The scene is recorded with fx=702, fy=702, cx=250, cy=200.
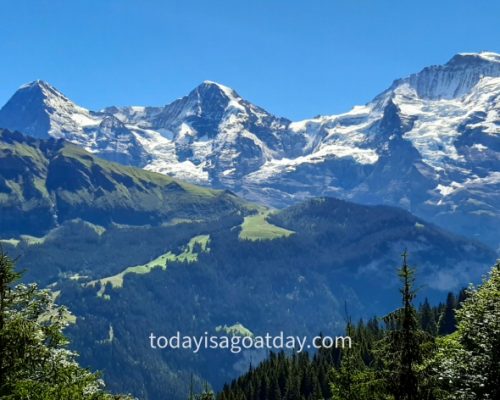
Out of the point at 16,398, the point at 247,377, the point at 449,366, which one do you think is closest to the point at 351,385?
the point at 449,366

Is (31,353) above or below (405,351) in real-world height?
above

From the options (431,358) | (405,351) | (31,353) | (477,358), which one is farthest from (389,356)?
(31,353)

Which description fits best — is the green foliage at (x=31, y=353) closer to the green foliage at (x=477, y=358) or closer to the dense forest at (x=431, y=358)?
the dense forest at (x=431, y=358)

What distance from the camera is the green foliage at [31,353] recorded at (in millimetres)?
29719

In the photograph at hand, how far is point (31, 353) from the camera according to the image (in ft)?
102

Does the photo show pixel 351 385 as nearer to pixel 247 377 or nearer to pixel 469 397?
pixel 469 397

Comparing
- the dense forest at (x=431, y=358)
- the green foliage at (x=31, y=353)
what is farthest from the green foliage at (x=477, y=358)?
the green foliage at (x=31, y=353)

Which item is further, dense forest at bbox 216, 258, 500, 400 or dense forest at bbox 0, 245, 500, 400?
dense forest at bbox 0, 245, 500, 400

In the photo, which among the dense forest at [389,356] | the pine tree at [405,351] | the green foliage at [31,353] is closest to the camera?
the pine tree at [405,351]

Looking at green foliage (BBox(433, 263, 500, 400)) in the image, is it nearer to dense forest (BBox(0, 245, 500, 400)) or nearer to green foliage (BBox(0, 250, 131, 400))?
dense forest (BBox(0, 245, 500, 400))

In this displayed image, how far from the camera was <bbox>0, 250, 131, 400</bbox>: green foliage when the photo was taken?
29.7 m

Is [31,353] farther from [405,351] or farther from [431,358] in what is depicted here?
[431,358]

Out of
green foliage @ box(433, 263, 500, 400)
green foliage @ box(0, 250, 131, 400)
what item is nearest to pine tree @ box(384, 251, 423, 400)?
green foliage @ box(433, 263, 500, 400)

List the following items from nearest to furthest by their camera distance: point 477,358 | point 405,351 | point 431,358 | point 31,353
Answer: point 405,351
point 477,358
point 431,358
point 31,353
